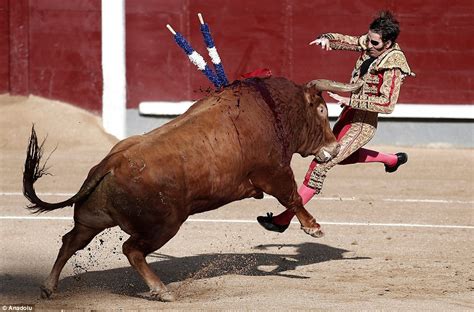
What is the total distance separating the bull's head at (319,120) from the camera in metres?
5.66

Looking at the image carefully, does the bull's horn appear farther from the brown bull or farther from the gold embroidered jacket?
the gold embroidered jacket

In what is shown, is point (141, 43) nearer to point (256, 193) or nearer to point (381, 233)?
point (381, 233)

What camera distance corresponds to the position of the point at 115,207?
16.2ft

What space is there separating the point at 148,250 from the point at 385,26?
5.60ft

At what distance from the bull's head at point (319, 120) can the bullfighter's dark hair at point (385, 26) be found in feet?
0.91

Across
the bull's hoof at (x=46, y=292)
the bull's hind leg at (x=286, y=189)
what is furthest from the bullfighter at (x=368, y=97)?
the bull's hoof at (x=46, y=292)

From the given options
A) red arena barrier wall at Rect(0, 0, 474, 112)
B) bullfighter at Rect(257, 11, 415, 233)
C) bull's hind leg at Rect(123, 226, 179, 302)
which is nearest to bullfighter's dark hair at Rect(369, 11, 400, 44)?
bullfighter at Rect(257, 11, 415, 233)

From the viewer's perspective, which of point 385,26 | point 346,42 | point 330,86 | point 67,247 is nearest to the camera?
point 67,247

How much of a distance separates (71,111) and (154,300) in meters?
6.04

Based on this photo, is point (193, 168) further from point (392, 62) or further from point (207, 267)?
point (392, 62)

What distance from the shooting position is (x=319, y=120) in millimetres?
5730

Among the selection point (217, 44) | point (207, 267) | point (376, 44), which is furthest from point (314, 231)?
point (217, 44)

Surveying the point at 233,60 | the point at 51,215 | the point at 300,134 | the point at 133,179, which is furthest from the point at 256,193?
the point at 233,60

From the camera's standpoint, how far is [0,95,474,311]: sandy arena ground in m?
5.19
